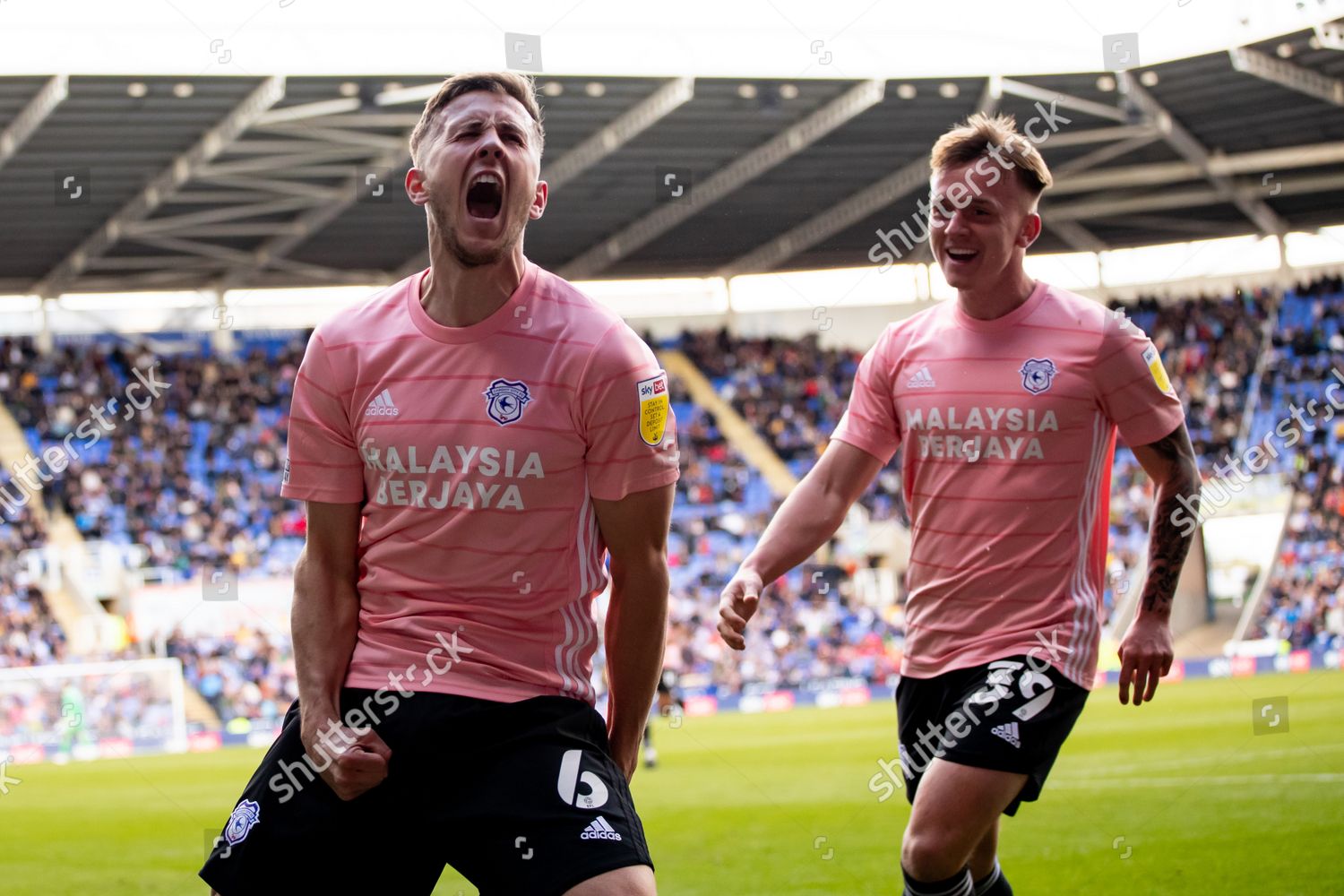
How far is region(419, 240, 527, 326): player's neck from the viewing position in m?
2.86

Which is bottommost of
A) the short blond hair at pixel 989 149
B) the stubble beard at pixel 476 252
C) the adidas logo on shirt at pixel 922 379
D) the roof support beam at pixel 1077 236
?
the adidas logo on shirt at pixel 922 379

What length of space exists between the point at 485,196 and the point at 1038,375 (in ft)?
6.52

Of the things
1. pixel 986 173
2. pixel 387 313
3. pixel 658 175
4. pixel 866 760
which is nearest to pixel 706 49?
pixel 658 175

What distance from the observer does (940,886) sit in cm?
389

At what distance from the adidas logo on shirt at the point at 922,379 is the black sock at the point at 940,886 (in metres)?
1.36

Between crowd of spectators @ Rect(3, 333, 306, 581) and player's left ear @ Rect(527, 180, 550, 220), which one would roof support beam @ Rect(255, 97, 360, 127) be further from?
player's left ear @ Rect(527, 180, 550, 220)

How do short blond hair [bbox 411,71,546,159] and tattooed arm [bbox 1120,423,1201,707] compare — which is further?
tattooed arm [bbox 1120,423,1201,707]

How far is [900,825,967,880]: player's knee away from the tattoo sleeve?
0.88m

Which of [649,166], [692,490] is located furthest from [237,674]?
[649,166]

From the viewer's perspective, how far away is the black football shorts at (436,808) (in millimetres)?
2584

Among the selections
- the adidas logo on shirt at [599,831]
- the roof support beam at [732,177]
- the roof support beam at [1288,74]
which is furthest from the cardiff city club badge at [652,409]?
the roof support beam at [1288,74]

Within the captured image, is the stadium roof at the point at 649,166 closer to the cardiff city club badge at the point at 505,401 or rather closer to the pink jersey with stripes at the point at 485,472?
the pink jersey with stripes at the point at 485,472

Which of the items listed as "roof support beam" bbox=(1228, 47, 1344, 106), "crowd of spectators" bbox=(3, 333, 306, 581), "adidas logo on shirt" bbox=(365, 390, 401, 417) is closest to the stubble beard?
"adidas logo on shirt" bbox=(365, 390, 401, 417)

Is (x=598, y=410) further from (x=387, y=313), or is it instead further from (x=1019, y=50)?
(x=1019, y=50)
